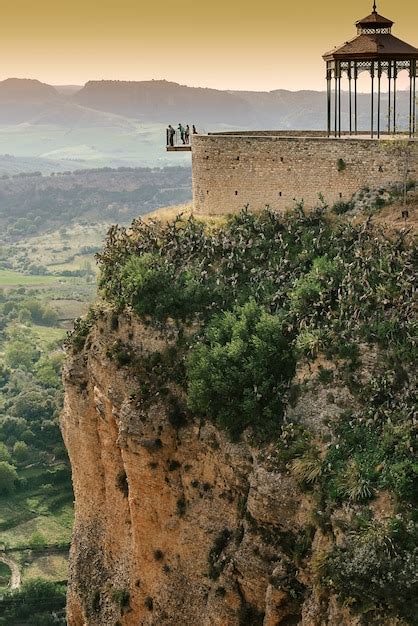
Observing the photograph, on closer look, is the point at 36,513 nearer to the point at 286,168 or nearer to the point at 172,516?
the point at 172,516

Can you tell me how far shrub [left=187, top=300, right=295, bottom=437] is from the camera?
101 feet

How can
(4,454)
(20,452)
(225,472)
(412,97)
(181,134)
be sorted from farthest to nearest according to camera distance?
(20,452), (4,454), (181,134), (412,97), (225,472)

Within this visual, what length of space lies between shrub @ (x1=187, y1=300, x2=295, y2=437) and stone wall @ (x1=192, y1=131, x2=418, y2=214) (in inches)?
287

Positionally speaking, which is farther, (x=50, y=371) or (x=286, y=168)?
(x=50, y=371)

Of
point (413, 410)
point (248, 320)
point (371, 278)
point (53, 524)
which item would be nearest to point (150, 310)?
point (248, 320)

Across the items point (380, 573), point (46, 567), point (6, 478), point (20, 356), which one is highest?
point (380, 573)

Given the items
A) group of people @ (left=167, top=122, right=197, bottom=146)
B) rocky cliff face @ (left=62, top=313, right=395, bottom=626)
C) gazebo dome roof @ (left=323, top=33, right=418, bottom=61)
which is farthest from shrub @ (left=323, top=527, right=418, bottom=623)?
group of people @ (left=167, top=122, right=197, bottom=146)

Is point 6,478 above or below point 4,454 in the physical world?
below

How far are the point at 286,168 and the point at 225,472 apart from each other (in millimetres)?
11816

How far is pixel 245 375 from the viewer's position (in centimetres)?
3127

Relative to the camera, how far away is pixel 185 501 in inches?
1326

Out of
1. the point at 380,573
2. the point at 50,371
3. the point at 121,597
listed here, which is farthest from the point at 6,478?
the point at 380,573

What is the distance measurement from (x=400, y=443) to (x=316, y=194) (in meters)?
12.9

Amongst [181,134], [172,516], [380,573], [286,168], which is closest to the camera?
[380,573]
